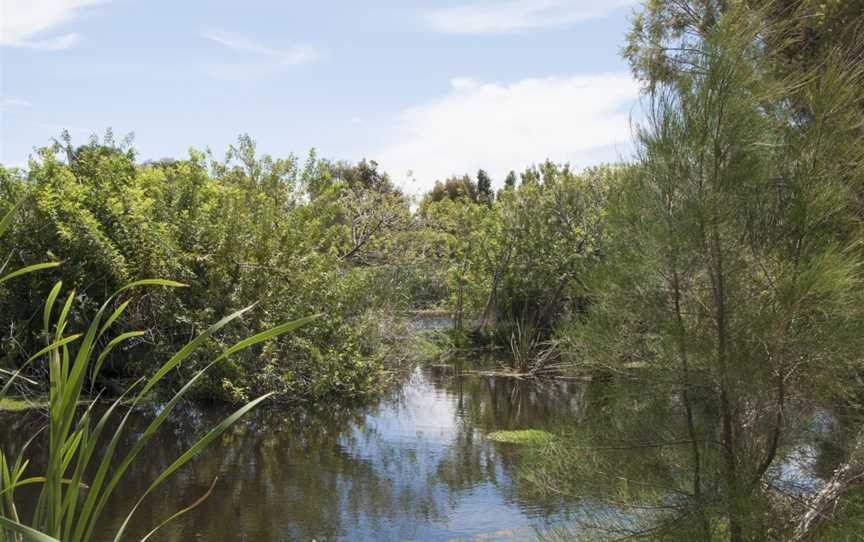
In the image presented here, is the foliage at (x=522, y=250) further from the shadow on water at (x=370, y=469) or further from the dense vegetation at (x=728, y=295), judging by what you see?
the dense vegetation at (x=728, y=295)

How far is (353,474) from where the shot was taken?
9.06 metres

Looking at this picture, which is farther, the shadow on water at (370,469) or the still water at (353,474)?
the still water at (353,474)

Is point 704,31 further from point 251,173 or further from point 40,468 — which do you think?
point 251,173

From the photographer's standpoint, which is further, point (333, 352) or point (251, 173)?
point (251, 173)

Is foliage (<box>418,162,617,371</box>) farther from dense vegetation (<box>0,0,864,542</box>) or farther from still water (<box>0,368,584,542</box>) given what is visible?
dense vegetation (<box>0,0,864,542</box>)

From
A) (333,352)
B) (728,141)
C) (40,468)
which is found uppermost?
(728,141)

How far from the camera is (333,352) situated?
12.8m

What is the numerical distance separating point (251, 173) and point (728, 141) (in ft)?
39.3

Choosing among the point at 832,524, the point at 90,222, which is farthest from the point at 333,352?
the point at 832,524

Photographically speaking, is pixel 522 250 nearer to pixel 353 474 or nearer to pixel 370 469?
pixel 370 469

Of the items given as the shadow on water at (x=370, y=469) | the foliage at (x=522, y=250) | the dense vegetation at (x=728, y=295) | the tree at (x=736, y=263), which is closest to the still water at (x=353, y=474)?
the shadow on water at (x=370, y=469)

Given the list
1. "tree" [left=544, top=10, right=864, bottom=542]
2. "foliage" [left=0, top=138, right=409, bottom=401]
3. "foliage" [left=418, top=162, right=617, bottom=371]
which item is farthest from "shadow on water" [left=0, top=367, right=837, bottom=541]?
"foliage" [left=418, top=162, right=617, bottom=371]

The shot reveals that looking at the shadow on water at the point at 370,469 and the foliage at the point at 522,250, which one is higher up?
the foliage at the point at 522,250

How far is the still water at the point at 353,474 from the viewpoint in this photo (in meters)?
7.14
